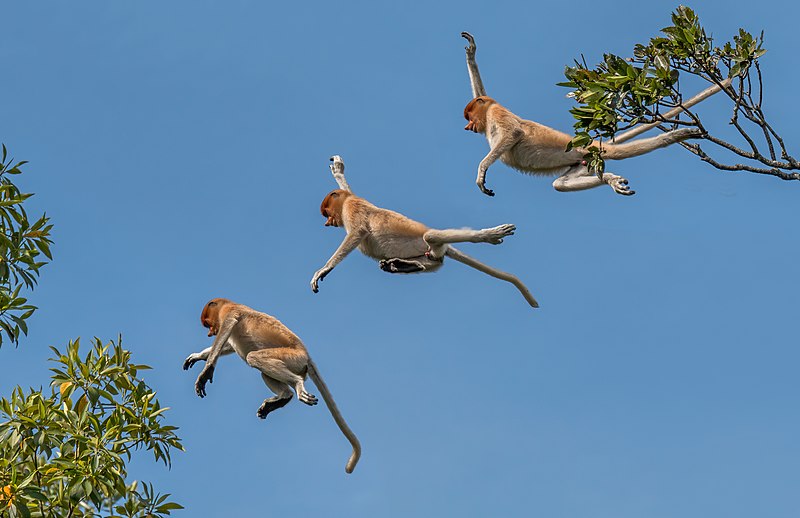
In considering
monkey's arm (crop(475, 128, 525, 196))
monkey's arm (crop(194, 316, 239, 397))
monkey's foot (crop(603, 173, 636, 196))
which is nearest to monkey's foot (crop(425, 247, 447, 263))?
monkey's arm (crop(475, 128, 525, 196))

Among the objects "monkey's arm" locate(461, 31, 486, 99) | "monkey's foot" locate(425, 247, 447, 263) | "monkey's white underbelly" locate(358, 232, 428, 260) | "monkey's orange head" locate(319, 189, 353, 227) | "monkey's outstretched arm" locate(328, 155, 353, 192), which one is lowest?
"monkey's foot" locate(425, 247, 447, 263)

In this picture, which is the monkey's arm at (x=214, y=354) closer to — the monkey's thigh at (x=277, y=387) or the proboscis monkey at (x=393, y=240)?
the monkey's thigh at (x=277, y=387)

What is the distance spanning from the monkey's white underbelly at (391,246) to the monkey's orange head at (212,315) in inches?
54.8

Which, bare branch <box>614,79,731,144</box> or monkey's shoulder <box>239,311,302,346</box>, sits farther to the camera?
monkey's shoulder <box>239,311,302,346</box>

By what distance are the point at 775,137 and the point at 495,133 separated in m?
4.05

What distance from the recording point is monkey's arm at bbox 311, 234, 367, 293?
10.8m

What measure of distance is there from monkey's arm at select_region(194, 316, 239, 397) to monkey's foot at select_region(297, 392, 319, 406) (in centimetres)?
91

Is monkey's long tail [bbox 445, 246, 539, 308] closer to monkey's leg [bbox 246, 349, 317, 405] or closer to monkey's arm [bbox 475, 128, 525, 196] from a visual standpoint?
monkey's arm [bbox 475, 128, 525, 196]

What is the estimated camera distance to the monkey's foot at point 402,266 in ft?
35.4

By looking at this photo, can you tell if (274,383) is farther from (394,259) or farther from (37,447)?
(37,447)

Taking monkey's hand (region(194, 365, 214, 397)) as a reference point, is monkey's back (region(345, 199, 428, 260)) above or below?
above

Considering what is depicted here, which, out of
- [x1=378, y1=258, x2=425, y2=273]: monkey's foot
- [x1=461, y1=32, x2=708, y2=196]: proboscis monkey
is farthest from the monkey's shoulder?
[x1=461, y1=32, x2=708, y2=196]: proboscis monkey

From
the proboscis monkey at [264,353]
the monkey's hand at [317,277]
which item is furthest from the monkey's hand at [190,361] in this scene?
the monkey's hand at [317,277]

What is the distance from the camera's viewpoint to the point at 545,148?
11609 mm
